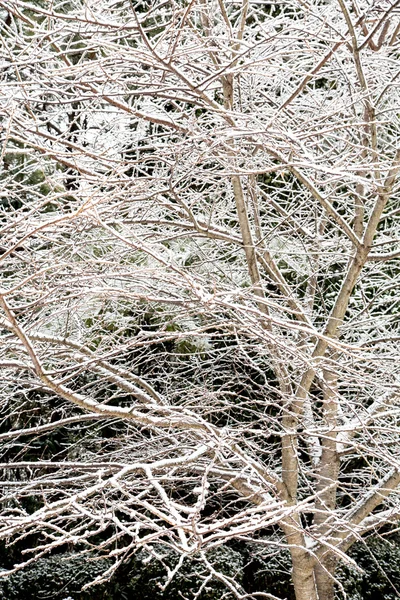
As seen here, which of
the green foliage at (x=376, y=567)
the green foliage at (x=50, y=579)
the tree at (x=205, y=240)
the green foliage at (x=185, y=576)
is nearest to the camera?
the tree at (x=205, y=240)

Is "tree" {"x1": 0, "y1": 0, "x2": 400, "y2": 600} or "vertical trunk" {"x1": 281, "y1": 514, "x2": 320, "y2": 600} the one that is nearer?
"tree" {"x1": 0, "y1": 0, "x2": 400, "y2": 600}

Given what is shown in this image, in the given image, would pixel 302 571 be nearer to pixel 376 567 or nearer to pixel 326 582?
pixel 326 582

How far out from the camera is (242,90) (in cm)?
415

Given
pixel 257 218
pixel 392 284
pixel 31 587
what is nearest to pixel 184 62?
pixel 257 218

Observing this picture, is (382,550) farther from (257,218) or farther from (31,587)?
(257,218)

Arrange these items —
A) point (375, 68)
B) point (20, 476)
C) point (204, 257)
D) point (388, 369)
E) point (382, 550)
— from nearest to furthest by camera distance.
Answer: point (388, 369)
point (375, 68)
point (204, 257)
point (20, 476)
point (382, 550)

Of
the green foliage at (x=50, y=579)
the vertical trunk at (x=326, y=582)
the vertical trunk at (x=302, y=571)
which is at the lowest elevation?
the green foliage at (x=50, y=579)

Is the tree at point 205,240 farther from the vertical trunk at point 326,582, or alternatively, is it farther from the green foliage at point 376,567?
the green foliage at point 376,567

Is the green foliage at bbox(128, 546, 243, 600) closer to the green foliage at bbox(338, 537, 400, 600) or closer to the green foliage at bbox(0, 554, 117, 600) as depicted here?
the green foliage at bbox(0, 554, 117, 600)

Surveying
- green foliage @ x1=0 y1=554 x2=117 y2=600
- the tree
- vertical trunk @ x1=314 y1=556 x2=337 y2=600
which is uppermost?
the tree

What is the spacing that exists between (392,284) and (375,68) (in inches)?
63.3

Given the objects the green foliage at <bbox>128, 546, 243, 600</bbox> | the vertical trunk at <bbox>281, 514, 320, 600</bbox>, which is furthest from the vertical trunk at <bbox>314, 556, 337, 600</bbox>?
the green foliage at <bbox>128, 546, 243, 600</bbox>

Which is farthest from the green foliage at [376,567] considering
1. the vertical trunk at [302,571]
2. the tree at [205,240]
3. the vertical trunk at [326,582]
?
the vertical trunk at [302,571]

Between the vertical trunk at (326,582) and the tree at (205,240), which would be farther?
the vertical trunk at (326,582)
